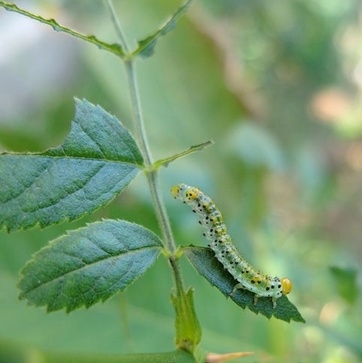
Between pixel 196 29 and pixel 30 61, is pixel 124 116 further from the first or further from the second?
pixel 30 61

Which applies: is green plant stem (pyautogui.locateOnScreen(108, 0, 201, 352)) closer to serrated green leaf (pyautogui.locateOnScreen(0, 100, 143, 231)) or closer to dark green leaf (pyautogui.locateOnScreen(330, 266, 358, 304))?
serrated green leaf (pyautogui.locateOnScreen(0, 100, 143, 231))

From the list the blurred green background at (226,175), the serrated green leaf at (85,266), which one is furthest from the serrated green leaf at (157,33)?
the blurred green background at (226,175)

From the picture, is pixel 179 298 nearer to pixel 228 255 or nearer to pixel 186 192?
pixel 228 255

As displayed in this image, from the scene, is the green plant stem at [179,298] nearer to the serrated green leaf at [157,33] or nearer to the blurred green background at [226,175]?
the serrated green leaf at [157,33]

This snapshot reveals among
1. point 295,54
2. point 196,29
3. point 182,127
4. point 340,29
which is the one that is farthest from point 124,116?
point 340,29

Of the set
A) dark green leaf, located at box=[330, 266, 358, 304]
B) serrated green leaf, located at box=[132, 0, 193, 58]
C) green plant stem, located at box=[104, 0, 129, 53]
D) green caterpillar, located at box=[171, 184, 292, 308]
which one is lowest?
green caterpillar, located at box=[171, 184, 292, 308]

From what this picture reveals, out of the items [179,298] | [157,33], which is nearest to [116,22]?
[157,33]

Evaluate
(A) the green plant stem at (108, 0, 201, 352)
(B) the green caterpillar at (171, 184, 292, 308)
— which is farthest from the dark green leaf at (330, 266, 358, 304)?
(A) the green plant stem at (108, 0, 201, 352)
